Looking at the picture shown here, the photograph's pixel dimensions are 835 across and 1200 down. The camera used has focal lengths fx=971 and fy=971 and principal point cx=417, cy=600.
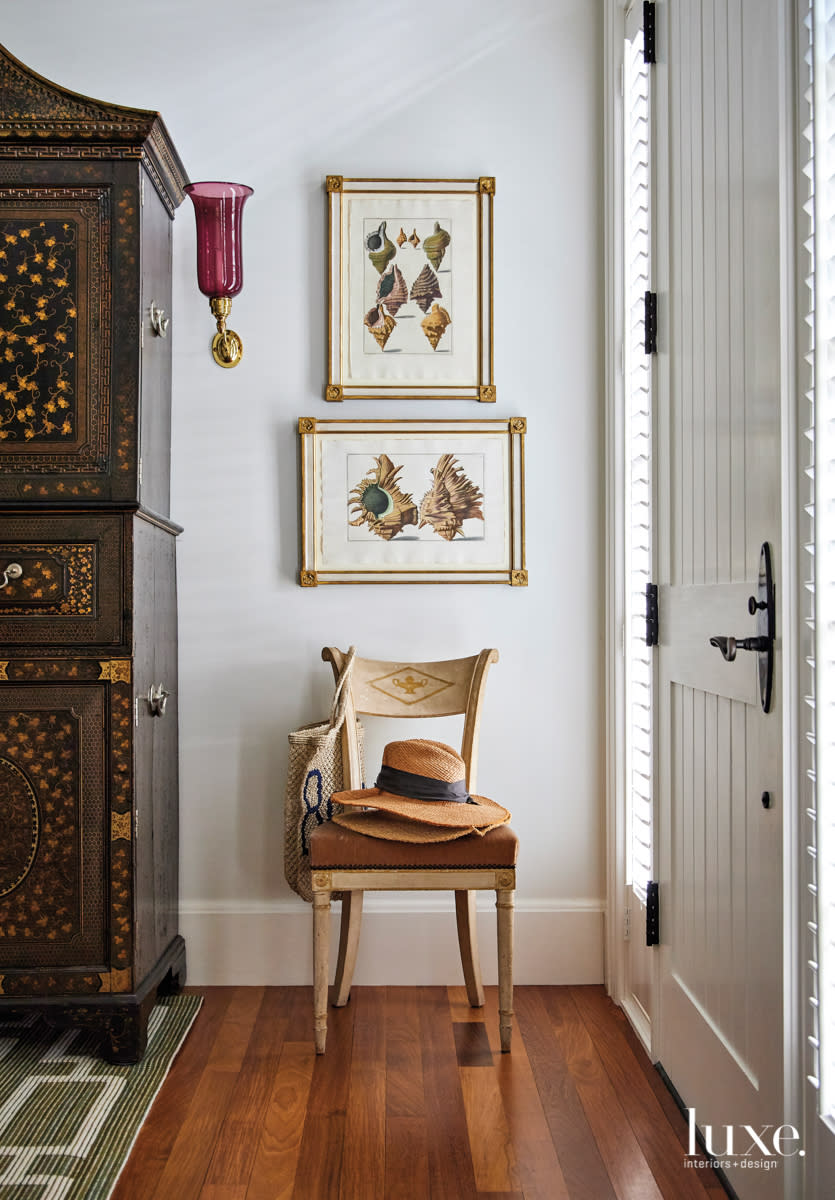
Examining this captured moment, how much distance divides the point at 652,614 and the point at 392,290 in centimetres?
116

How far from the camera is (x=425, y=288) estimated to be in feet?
8.65

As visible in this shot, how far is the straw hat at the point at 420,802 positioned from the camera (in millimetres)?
2111

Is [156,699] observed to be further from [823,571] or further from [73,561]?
[823,571]

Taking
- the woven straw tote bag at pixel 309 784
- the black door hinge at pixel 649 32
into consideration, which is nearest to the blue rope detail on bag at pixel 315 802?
the woven straw tote bag at pixel 309 784

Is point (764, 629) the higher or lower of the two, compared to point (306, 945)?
higher

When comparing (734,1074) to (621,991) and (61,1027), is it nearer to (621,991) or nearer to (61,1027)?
(621,991)

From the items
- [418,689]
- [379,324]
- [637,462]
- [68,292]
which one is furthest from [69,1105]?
[379,324]

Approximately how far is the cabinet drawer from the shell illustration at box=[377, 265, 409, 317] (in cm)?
100

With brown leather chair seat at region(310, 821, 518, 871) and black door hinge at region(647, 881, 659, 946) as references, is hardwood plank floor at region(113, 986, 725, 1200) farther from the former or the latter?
brown leather chair seat at region(310, 821, 518, 871)

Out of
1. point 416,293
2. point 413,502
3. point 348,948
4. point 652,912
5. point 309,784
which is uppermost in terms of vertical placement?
point 416,293

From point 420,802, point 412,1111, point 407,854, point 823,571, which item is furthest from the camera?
point 420,802

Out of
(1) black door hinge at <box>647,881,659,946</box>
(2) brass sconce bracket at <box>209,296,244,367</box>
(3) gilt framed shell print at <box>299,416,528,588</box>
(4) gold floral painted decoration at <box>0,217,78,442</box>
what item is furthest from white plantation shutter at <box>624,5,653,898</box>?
(4) gold floral painted decoration at <box>0,217,78,442</box>

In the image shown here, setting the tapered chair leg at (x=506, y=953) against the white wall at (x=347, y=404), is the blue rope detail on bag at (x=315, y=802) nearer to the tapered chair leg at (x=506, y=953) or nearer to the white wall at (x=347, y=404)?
the white wall at (x=347, y=404)

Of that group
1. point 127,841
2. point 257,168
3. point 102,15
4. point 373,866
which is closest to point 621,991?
point 373,866
